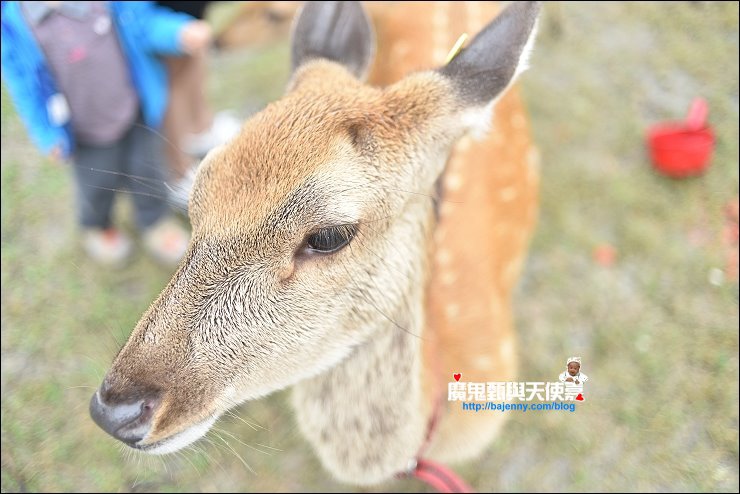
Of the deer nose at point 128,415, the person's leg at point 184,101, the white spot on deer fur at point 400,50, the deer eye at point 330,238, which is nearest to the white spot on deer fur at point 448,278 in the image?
the deer eye at point 330,238

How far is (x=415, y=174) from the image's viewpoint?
56.0 inches

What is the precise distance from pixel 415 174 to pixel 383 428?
0.82 metres

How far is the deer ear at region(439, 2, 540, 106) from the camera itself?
145cm

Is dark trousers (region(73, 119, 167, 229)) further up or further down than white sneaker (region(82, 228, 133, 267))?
further up

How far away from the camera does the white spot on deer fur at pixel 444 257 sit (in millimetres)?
2115

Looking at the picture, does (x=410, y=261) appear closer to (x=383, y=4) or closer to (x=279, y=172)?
(x=279, y=172)

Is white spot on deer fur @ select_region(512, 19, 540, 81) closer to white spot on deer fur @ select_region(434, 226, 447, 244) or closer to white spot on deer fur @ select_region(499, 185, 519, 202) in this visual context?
white spot on deer fur @ select_region(434, 226, 447, 244)

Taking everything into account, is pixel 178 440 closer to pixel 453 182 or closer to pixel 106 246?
pixel 453 182

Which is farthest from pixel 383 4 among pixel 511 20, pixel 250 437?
pixel 250 437

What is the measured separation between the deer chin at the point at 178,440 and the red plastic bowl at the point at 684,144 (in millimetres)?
2585

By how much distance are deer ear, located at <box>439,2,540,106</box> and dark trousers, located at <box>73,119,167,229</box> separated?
53.6 inches

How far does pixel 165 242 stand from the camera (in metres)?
3.00

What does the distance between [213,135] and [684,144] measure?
2794mm

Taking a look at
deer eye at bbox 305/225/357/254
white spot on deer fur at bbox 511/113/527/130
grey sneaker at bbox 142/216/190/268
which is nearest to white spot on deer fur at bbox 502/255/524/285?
white spot on deer fur at bbox 511/113/527/130
